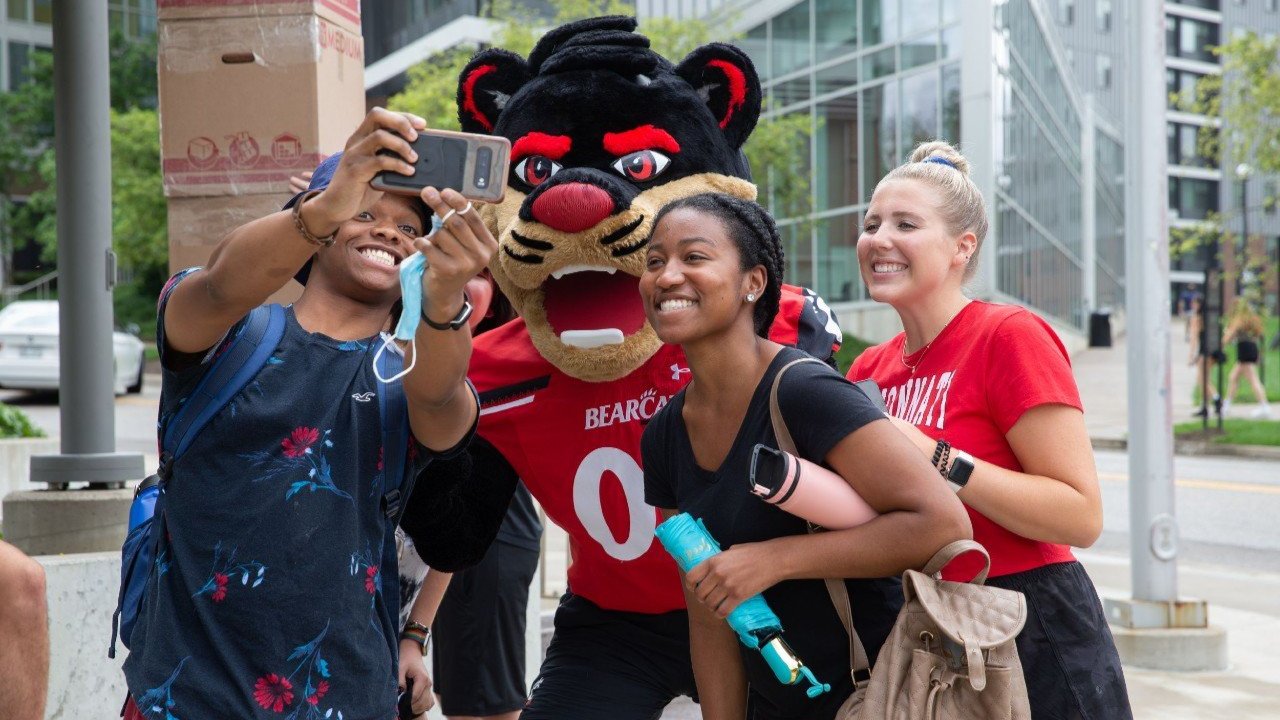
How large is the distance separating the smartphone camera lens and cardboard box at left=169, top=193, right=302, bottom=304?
206 cm

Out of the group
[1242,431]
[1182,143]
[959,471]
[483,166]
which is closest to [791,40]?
[1242,431]

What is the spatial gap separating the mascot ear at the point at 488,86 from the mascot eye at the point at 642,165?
483 millimetres

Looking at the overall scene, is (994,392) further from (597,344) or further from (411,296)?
(411,296)

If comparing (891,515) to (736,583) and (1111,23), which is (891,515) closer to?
(736,583)

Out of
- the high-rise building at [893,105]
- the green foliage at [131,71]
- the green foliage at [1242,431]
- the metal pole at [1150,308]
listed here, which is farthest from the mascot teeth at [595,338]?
the green foliage at [131,71]

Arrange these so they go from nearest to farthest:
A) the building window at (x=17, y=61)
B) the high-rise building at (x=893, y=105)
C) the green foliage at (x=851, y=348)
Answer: the green foliage at (x=851, y=348)
the high-rise building at (x=893, y=105)
the building window at (x=17, y=61)

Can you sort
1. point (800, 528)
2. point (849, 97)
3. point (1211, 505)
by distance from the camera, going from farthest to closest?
1. point (849, 97)
2. point (1211, 505)
3. point (800, 528)

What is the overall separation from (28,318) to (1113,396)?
18204 millimetres

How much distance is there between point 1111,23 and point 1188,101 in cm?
4729

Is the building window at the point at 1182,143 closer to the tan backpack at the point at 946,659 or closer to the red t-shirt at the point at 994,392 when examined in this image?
the red t-shirt at the point at 994,392

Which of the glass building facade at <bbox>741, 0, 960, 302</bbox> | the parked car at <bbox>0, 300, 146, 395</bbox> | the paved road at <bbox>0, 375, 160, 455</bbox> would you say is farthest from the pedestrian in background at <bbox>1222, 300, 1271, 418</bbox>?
the parked car at <bbox>0, 300, 146, 395</bbox>

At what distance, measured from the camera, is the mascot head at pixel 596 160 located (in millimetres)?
3365

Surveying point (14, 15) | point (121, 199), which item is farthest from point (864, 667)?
point (14, 15)

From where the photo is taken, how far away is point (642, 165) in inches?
139
